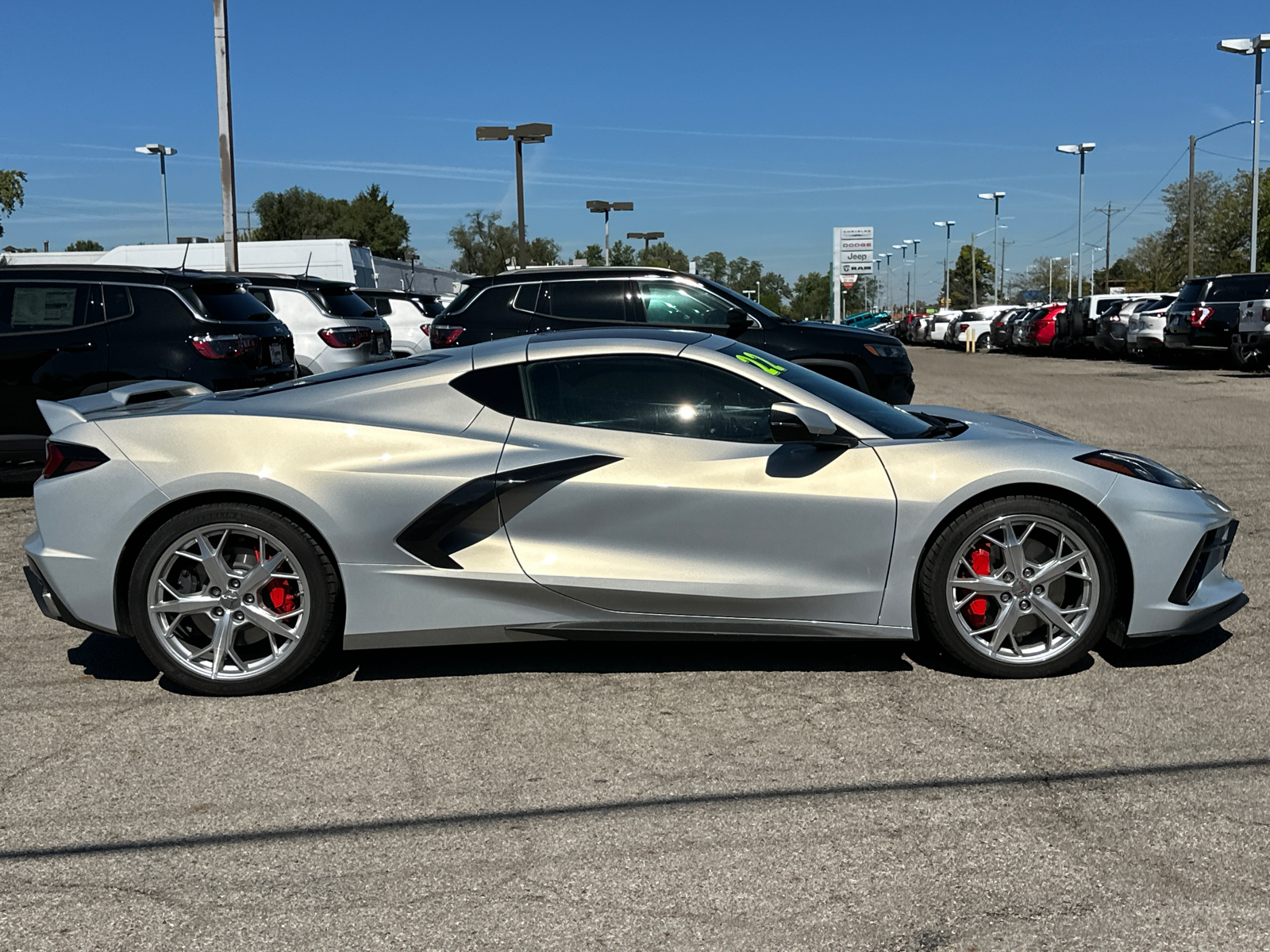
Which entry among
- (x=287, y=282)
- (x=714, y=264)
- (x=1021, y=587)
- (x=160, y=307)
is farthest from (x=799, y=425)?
(x=714, y=264)

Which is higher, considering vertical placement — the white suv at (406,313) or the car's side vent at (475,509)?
the white suv at (406,313)

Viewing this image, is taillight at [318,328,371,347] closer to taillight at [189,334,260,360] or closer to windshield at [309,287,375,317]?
windshield at [309,287,375,317]

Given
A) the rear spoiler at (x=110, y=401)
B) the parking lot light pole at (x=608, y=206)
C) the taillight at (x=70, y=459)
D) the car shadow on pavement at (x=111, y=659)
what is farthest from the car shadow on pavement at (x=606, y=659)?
the parking lot light pole at (x=608, y=206)

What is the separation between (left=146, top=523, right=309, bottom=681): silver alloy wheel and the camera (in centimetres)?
474

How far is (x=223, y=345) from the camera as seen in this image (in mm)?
9516

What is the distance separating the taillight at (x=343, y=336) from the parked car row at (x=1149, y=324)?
16367 mm

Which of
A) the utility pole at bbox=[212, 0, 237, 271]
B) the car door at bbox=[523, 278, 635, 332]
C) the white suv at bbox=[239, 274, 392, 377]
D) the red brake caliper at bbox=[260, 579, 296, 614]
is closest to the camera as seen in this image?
the red brake caliper at bbox=[260, 579, 296, 614]

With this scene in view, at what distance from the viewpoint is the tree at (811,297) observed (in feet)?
494

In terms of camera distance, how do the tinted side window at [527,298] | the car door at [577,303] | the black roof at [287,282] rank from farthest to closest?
the black roof at [287,282] < the tinted side window at [527,298] < the car door at [577,303]

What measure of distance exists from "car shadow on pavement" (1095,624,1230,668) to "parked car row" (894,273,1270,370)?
766 inches

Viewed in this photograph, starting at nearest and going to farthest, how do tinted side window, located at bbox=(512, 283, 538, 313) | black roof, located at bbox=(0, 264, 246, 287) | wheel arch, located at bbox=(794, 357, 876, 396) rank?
black roof, located at bbox=(0, 264, 246, 287)
wheel arch, located at bbox=(794, 357, 876, 396)
tinted side window, located at bbox=(512, 283, 538, 313)

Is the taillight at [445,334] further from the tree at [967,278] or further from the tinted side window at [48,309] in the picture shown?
the tree at [967,278]

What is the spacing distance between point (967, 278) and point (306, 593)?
527 feet

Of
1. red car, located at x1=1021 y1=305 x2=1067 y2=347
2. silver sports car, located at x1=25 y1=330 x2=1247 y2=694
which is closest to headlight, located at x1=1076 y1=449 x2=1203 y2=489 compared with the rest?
silver sports car, located at x1=25 y1=330 x2=1247 y2=694
